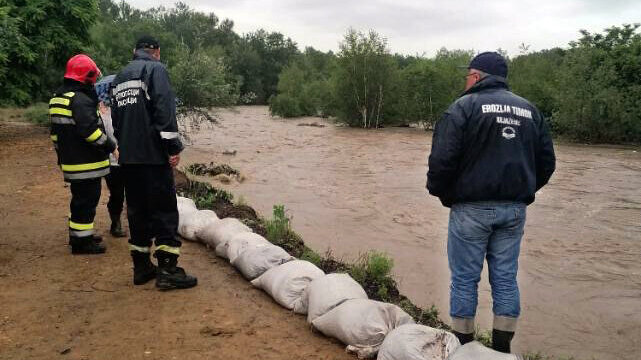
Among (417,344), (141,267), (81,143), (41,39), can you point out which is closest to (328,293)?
(417,344)

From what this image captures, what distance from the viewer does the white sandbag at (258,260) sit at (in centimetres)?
470

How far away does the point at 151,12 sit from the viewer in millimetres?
78500

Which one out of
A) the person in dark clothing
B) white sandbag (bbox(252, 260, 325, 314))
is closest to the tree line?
the person in dark clothing

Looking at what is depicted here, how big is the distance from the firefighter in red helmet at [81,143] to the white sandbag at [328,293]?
7.95ft

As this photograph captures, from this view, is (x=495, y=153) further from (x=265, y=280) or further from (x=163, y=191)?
(x=163, y=191)

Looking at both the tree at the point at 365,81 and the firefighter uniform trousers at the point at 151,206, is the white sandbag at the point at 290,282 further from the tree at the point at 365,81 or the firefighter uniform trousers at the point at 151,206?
the tree at the point at 365,81

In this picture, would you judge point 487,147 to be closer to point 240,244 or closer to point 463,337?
point 463,337

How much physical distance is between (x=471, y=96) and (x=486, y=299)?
336cm

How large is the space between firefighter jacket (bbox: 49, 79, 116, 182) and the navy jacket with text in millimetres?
3191

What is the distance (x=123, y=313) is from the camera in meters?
3.92

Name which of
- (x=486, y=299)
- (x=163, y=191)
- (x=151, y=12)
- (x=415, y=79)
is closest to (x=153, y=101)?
(x=163, y=191)

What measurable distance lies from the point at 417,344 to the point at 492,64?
5.87ft

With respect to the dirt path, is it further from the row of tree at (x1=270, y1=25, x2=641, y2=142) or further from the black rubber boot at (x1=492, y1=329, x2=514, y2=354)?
the row of tree at (x1=270, y1=25, x2=641, y2=142)

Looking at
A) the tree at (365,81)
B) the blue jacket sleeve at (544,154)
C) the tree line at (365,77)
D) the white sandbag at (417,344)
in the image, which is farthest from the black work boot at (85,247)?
the tree at (365,81)
